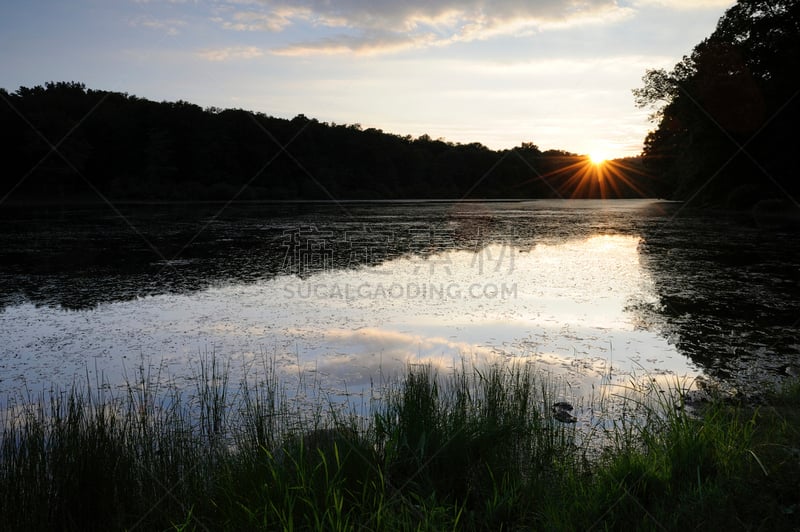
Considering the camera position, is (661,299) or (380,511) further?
(661,299)

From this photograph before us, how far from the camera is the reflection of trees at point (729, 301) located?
21.9 ft

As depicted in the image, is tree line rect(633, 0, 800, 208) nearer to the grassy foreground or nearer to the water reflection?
the water reflection

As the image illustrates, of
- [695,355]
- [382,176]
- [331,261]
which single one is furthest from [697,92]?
[382,176]

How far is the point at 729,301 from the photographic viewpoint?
962cm

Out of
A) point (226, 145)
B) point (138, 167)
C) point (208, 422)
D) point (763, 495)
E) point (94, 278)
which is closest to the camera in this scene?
point (763, 495)

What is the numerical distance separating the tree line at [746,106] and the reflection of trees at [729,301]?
642 inches

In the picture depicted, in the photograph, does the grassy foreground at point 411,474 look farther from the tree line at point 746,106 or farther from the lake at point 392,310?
the tree line at point 746,106

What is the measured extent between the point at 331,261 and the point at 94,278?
17.3 ft

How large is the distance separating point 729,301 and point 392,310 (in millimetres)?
5564

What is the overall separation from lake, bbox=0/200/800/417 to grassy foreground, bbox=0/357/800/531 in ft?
4.30

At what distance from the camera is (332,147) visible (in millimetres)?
88188

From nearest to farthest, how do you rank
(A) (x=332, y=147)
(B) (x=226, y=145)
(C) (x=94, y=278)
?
(C) (x=94, y=278) < (B) (x=226, y=145) < (A) (x=332, y=147)

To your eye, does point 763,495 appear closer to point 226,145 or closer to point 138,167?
point 138,167

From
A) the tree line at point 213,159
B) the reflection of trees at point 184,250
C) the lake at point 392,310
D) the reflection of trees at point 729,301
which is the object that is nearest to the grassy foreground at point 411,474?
the lake at point 392,310
